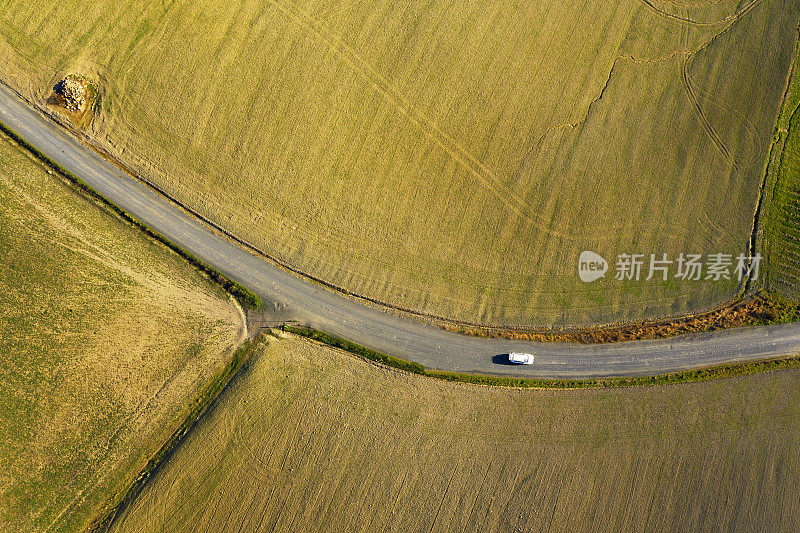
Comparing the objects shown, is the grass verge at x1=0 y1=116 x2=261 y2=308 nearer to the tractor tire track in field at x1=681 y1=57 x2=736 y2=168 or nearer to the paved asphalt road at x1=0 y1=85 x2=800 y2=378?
the paved asphalt road at x1=0 y1=85 x2=800 y2=378

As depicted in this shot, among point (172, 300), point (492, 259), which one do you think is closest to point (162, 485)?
point (172, 300)

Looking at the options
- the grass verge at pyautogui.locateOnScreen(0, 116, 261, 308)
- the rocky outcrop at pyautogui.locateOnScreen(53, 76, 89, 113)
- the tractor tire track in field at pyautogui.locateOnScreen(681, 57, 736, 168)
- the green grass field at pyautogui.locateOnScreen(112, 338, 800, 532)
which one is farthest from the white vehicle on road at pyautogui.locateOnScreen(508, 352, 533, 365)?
the rocky outcrop at pyautogui.locateOnScreen(53, 76, 89, 113)

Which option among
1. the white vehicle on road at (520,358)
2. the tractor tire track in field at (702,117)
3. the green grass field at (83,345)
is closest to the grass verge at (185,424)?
the green grass field at (83,345)

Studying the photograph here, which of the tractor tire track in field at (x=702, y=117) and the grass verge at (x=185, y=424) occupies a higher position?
the tractor tire track in field at (x=702, y=117)

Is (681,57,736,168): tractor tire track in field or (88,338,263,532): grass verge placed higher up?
(681,57,736,168): tractor tire track in field

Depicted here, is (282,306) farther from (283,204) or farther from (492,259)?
(492,259)

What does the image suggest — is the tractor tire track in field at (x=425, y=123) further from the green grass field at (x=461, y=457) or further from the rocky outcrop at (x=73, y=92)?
the rocky outcrop at (x=73, y=92)

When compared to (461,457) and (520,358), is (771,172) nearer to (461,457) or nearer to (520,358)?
(520,358)
